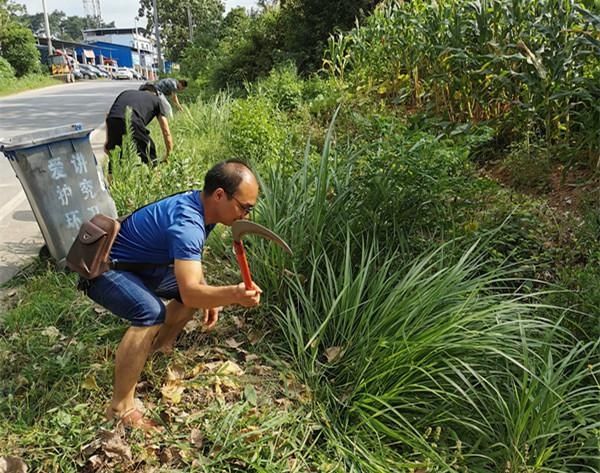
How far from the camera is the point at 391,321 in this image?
8.41ft

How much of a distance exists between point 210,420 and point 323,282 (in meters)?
0.99

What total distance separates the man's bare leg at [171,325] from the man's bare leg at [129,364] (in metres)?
0.37

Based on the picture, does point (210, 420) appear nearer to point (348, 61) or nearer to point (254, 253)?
point (254, 253)

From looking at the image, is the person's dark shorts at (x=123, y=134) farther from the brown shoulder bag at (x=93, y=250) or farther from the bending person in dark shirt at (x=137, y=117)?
the brown shoulder bag at (x=93, y=250)

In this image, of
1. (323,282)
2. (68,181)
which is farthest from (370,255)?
(68,181)

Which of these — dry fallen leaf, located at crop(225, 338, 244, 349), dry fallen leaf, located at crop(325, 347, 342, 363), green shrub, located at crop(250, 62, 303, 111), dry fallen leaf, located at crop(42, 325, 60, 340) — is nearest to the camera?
dry fallen leaf, located at crop(325, 347, 342, 363)

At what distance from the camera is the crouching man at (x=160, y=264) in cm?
213

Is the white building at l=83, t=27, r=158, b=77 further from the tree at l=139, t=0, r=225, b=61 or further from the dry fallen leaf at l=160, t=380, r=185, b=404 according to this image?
the dry fallen leaf at l=160, t=380, r=185, b=404

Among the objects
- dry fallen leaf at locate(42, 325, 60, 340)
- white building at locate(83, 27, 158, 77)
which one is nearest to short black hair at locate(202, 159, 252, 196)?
dry fallen leaf at locate(42, 325, 60, 340)

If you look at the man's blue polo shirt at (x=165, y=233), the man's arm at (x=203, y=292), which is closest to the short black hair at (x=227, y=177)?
the man's blue polo shirt at (x=165, y=233)

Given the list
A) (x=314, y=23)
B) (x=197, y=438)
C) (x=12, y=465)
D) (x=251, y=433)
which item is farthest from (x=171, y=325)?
(x=314, y=23)

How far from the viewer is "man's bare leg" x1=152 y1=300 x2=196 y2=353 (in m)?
2.71

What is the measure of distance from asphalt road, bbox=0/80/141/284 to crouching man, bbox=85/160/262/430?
2.10 m

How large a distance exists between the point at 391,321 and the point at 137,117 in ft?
12.3
